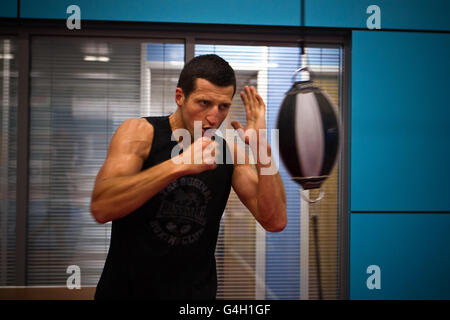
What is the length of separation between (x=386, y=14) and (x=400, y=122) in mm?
612

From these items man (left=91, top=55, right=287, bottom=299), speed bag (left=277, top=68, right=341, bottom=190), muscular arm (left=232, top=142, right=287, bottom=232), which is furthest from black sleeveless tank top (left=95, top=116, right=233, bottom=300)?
speed bag (left=277, top=68, right=341, bottom=190)

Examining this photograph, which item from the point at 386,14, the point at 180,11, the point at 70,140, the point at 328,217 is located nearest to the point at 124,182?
the point at 70,140

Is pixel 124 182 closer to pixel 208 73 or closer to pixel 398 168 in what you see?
pixel 208 73

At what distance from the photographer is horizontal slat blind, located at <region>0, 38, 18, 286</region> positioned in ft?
7.11

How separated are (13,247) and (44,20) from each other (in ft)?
4.08

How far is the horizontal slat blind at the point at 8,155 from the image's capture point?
2.17m

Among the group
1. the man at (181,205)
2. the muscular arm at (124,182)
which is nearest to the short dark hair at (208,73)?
the man at (181,205)

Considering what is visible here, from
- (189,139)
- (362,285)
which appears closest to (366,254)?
(362,285)

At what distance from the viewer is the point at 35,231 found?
2.18 meters

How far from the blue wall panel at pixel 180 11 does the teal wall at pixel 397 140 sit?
1 cm

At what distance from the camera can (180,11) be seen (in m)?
2.15

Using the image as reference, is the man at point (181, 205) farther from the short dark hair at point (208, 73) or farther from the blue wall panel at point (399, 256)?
the blue wall panel at point (399, 256)

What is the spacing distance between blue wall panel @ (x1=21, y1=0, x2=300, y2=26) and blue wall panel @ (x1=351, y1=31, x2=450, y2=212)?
17.7 inches
